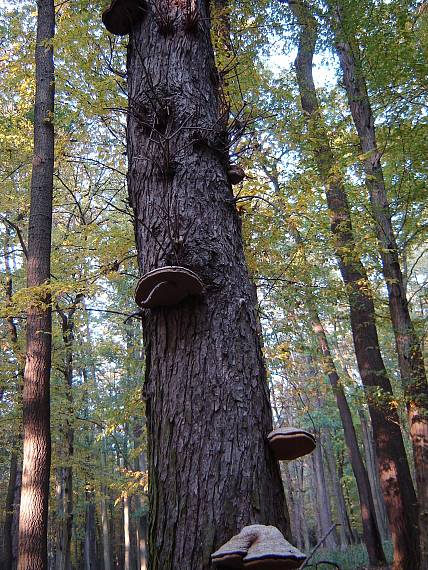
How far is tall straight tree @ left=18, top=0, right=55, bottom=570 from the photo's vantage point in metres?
6.16

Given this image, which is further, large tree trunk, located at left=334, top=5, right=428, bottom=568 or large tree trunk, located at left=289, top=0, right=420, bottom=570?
large tree trunk, located at left=289, top=0, right=420, bottom=570

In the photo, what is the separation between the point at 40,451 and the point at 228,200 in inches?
205

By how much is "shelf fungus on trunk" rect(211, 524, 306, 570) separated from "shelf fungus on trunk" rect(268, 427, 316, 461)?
39cm

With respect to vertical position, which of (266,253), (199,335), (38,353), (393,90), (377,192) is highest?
(393,90)

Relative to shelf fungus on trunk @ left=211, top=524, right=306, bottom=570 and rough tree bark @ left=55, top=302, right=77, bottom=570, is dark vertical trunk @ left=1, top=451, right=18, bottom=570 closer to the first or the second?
rough tree bark @ left=55, top=302, right=77, bottom=570

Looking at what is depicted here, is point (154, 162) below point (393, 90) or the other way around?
below

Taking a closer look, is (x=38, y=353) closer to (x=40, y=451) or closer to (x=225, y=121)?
(x=40, y=451)

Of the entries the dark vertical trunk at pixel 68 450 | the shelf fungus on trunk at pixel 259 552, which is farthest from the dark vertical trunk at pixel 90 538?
the shelf fungus on trunk at pixel 259 552

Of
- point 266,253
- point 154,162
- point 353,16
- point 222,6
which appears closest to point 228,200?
point 154,162

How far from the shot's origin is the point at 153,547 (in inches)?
76.4

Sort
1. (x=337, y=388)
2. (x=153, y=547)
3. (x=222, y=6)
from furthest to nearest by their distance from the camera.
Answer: (x=337, y=388)
(x=222, y=6)
(x=153, y=547)

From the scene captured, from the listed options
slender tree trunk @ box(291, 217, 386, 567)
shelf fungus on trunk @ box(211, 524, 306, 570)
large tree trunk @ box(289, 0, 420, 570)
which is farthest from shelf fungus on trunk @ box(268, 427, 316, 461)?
slender tree trunk @ box(291, 217, 386, 567)

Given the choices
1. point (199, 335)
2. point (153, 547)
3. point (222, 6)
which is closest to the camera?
point (153, 547)

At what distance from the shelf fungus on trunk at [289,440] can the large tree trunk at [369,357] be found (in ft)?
17.6
